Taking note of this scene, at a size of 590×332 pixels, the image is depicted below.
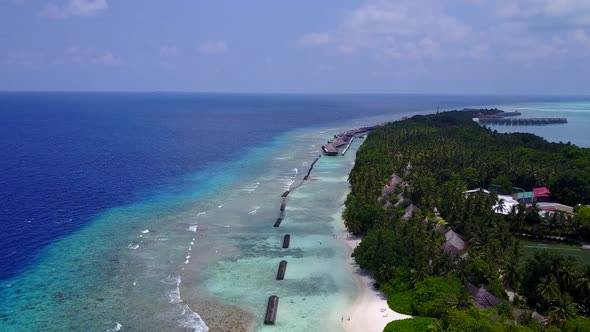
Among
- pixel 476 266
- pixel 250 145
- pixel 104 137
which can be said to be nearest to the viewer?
pixel 476 266

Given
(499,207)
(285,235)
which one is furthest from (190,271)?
(499,207)

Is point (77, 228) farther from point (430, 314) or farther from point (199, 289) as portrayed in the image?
point (430, 314)

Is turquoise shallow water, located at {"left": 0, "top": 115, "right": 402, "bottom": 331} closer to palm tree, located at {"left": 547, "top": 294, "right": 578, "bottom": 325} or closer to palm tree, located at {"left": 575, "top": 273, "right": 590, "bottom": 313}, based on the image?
palm tree, located at {"left": 547, "top": 294, "right": 578, "bottom": 325}

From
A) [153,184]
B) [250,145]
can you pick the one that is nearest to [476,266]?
[153,184]

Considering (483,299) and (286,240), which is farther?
(286,240)

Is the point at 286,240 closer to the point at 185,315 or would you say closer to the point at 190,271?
the point at 190,271

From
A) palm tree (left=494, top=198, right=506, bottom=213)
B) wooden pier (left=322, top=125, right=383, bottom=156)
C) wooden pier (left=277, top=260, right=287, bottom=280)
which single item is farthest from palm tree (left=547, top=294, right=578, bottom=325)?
wooden pier (left=322, top=125, right=383, bottom=156)
